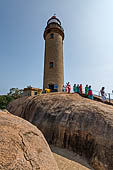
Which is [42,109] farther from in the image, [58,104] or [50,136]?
[50,136]

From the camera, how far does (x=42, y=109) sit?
25.9 ft

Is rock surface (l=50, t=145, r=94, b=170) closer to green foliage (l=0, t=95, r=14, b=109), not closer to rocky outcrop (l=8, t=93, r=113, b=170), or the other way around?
rocky outcrop (l=8, t=93, r=113, b=170)

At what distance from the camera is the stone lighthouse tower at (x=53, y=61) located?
1691cm

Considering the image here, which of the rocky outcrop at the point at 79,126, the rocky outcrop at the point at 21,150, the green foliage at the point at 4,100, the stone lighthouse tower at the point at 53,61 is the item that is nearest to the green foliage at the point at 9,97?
the green foliage at the point at 4,100

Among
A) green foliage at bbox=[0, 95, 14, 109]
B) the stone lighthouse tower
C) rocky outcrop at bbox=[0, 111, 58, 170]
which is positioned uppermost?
the stone lighthouse tower

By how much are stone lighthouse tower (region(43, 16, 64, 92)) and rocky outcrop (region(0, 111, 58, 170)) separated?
42.6 ft

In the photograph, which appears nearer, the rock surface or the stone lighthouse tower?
the rock surface

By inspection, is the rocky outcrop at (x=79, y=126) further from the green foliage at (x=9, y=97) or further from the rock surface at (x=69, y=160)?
the green foliage at (x=9, y=97)

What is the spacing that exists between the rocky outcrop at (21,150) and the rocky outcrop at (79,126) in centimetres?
330

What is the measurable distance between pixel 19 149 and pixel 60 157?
3684 millimetres

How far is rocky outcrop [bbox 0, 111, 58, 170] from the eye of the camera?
2.20m

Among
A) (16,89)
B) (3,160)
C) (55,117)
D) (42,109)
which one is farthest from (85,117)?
(16,89)

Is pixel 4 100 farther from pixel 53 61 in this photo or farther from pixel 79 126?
pixel 79 126

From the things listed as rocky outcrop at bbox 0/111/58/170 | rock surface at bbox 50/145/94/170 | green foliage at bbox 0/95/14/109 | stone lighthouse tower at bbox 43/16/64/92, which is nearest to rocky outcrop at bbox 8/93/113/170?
rock surface at bbox 50/145/94/170
